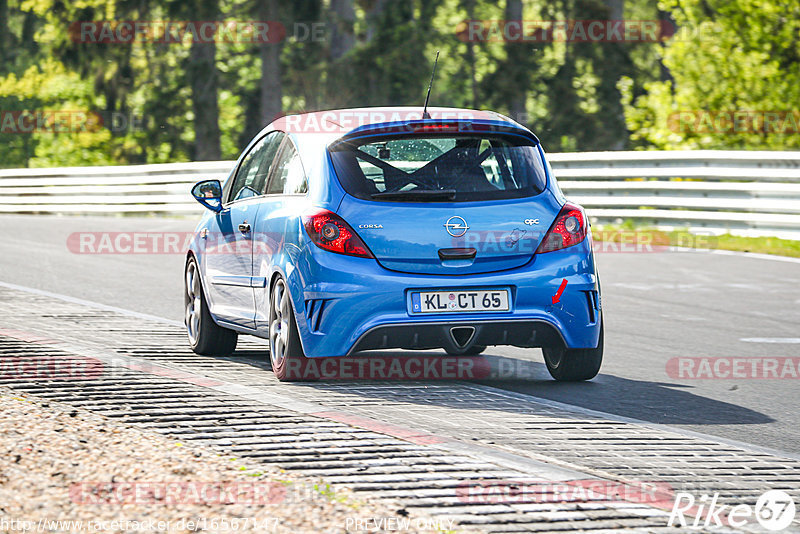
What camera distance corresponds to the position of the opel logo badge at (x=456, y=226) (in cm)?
768

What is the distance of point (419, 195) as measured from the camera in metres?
7.79

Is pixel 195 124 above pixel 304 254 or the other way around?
above

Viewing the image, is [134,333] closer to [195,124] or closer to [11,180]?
[11,180]

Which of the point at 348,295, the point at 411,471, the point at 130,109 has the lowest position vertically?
the point at 411,471

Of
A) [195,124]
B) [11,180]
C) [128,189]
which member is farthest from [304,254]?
[195,124]

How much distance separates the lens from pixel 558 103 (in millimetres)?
40594

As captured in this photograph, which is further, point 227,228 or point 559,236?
point 227,228

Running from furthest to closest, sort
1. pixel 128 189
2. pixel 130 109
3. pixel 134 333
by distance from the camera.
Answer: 1. pixel 130 109
2. pixel 128 189
3. pixel 134 333

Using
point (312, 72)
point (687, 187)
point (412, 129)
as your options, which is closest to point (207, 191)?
point (412, 129)

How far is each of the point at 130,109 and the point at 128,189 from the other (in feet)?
50.0

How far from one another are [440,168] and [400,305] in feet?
2.88

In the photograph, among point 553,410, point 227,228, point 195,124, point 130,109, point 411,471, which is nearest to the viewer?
point 411,471

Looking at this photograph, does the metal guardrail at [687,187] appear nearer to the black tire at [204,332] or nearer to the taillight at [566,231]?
the black tire at [204,332]

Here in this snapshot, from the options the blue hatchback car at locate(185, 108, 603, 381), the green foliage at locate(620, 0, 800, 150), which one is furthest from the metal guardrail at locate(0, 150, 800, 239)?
the blue hatchback car at locate(185, 108, 603, 381)
